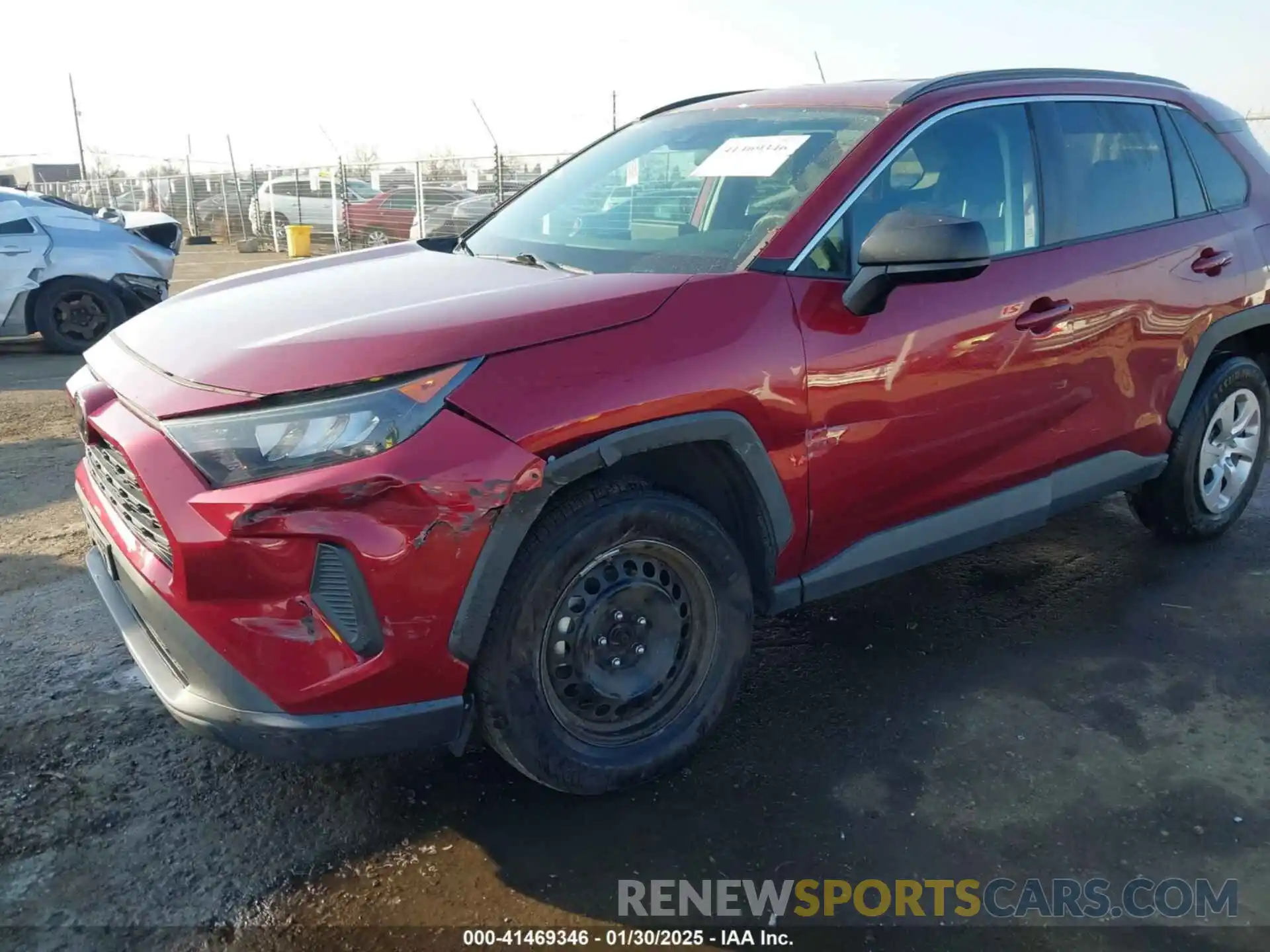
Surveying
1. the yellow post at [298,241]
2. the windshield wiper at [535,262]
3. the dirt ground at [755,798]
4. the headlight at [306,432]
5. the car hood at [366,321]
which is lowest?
the dirt ground at [755,798]

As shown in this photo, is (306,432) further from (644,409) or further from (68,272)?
(68,272)

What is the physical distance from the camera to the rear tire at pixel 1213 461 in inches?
158

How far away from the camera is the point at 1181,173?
3.89 m

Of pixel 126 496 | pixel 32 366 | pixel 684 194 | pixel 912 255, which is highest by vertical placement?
pixel 684 194

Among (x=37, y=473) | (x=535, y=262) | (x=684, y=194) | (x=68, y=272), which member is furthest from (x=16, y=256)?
(x=684, y=194)

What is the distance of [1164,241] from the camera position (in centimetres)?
367

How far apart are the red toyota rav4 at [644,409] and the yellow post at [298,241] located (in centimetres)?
1743

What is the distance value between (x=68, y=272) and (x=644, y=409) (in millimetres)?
8475

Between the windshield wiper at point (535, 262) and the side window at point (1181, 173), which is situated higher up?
the side window at point (1181, 173)

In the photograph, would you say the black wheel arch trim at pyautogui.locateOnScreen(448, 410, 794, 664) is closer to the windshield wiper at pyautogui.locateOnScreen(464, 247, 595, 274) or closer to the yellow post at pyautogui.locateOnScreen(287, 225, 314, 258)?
the windshield wiper at pyautogui.locateOnScreen(464, 247, 595, 274)

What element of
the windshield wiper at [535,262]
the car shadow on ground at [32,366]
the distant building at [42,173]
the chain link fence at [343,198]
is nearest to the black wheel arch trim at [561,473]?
the windshield wiper at [535,262]

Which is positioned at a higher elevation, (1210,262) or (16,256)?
(1210,262)

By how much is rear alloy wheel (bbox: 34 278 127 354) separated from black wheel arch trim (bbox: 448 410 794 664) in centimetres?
842

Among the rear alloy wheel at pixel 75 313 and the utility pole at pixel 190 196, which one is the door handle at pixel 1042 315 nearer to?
the rear alloy wheel at pixel 75 313
